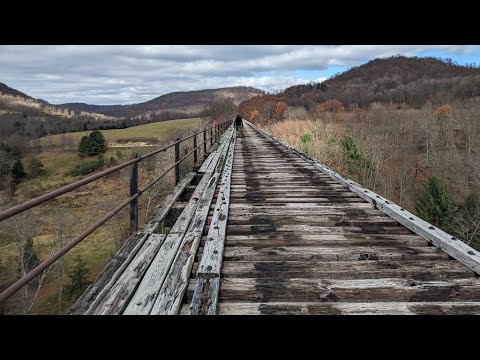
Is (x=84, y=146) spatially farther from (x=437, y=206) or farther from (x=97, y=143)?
(x=437, y=206)

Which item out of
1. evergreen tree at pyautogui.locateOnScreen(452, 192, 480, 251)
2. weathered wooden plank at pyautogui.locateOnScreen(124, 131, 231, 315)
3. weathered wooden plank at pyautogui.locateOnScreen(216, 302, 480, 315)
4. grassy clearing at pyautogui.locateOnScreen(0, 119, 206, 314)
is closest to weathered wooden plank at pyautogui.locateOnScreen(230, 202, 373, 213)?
weathered wooden plank at pyautogui.locateOnScreen(124, 131, 231, 315)

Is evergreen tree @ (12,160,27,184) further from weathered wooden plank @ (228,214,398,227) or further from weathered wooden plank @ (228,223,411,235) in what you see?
weathered wooden plank @ (228,223,411,235)

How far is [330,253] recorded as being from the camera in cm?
310

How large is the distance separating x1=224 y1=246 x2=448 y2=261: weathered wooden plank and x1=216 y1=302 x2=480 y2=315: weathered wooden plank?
2.49 feet

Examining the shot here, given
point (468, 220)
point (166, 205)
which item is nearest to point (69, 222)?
point (166, 205)

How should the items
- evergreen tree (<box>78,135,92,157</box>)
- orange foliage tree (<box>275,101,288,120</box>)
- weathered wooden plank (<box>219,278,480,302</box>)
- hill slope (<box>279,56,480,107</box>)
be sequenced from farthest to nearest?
evergreen tree (<box>78,135,92,157</box>)
hill slope (<box>279,56,480,107</box>)
orange foliage tree (<box>275,101,288,120</box>)
weathered wooden plank (<box>219,278,480,302</box>)

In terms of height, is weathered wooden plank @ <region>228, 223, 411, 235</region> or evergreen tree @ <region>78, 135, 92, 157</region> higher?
weathered wooden plank @ <region>228, 223, 411, 235</region>

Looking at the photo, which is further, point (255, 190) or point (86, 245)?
point (86, 245)

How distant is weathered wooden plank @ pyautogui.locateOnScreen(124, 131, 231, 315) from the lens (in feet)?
7.33
